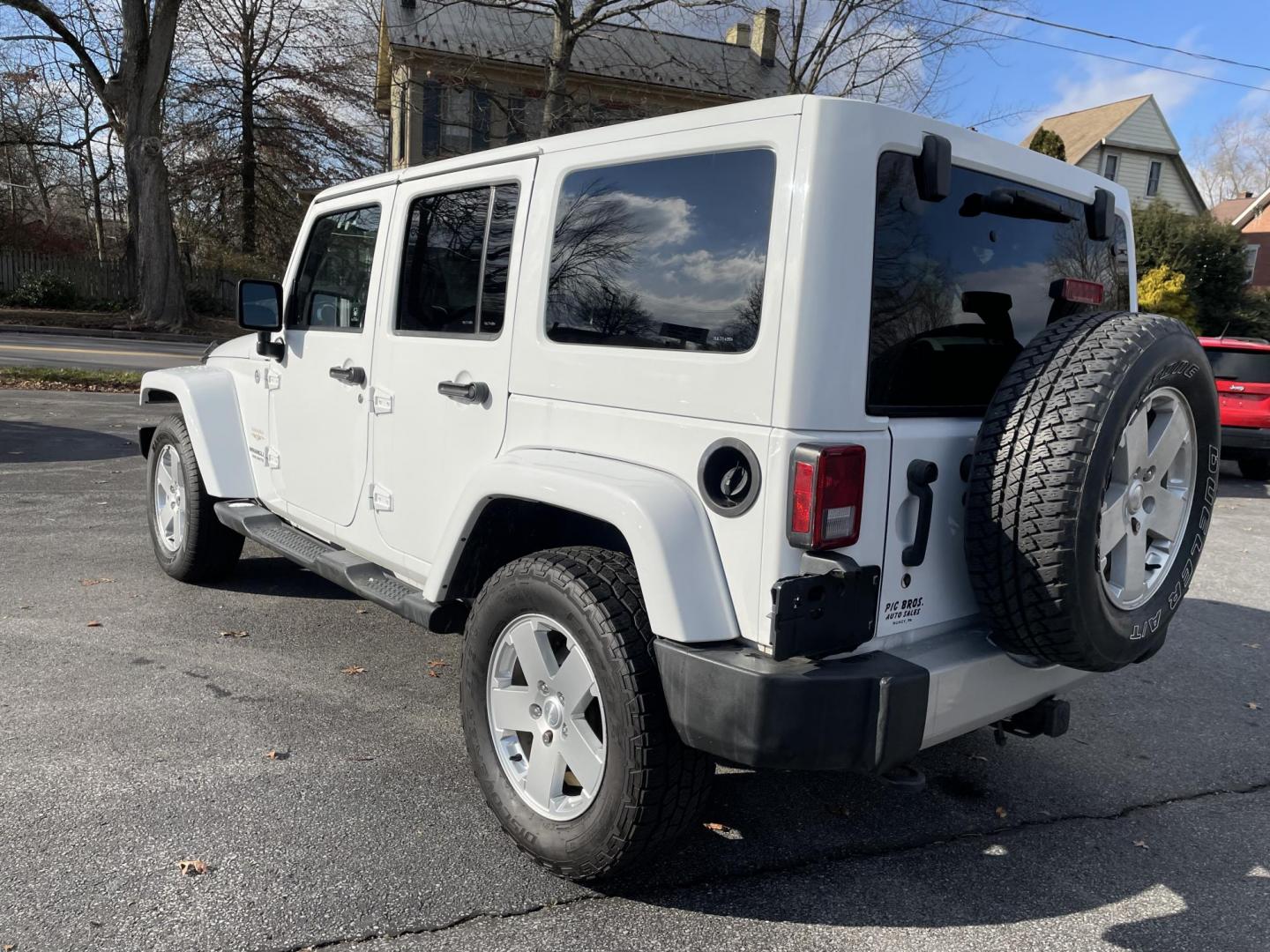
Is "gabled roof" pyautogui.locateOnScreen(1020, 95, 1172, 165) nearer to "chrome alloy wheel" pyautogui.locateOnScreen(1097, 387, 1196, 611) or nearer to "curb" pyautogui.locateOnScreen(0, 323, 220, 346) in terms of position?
"curb" pyautogui.locateOnScreen(0, 323, 220, 346)

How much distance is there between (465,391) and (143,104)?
22185mm

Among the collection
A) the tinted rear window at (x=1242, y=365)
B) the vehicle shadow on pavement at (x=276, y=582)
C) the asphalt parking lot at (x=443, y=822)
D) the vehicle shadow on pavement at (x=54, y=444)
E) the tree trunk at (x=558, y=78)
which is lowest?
the asphalt parking lot at (x=443, y=822)

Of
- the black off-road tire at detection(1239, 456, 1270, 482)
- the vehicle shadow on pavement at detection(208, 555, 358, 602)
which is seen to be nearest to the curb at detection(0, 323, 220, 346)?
the vehicle shadow on pavement at detection(208, 555, 358, 602)

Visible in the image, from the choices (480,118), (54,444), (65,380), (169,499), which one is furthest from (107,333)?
(169,499)

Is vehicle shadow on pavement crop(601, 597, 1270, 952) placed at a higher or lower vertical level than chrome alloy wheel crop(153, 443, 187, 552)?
lower

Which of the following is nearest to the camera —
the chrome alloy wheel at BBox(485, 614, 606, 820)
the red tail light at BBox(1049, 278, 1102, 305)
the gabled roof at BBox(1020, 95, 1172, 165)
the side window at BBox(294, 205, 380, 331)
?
the chrome alloy wheel at BBox(485, 614, 606, 820)

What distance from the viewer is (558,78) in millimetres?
A: 17328

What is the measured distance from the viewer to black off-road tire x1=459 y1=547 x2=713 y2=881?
2500mm

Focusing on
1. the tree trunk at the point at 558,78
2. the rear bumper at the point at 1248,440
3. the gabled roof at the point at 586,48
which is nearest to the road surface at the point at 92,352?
the tree trunk at the point at 558,78

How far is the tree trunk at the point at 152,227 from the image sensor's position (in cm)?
2162

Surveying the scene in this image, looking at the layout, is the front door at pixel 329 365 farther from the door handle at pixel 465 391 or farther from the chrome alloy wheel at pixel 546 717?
the chrome alloy wheel at pixel 546 717

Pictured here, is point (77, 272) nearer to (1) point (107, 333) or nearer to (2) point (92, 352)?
(1) point (107, 333)

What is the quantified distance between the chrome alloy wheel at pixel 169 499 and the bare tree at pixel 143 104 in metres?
19.2

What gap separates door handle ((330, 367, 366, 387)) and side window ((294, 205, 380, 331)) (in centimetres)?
17
